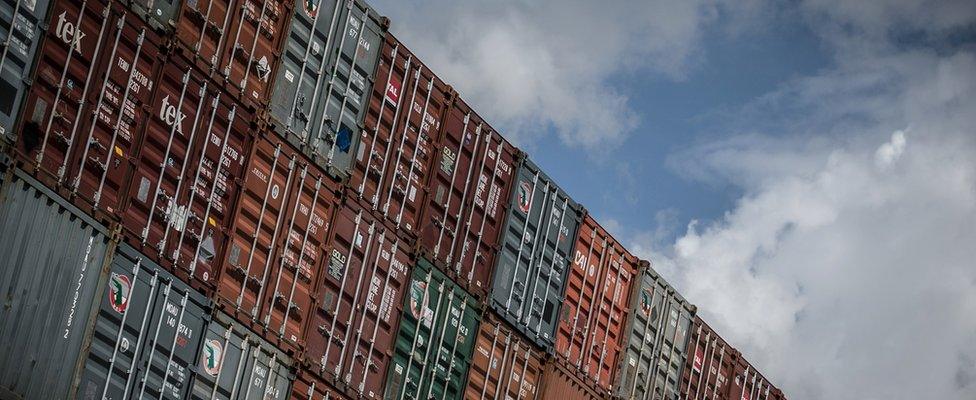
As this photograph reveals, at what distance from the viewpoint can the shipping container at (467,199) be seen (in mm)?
27484

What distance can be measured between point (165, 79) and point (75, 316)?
3803mm

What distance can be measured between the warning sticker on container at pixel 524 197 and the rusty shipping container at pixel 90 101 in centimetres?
1025

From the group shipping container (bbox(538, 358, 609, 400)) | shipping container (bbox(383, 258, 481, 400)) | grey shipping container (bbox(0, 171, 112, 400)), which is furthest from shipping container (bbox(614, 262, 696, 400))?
grey shipping container (bbox(0, 171, 112, 400))

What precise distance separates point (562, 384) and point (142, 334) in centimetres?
1185

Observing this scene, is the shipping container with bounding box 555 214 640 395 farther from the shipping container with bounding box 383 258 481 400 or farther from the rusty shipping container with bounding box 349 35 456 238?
the rusty shipping container with bounding box 349 35 456 238

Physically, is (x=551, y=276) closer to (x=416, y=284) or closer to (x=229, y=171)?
(x=416, y=284)

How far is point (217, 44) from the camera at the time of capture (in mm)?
22750

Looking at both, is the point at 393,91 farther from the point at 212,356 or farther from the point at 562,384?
the point at 562,384

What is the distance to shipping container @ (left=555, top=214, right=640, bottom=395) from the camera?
103ft

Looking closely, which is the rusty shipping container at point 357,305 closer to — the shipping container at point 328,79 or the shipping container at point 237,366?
the shipping container at point 237,366

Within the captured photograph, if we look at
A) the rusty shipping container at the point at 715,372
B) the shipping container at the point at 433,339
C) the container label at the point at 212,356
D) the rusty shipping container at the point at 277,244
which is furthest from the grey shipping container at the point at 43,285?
the rusty shipping container at the point at 715,372

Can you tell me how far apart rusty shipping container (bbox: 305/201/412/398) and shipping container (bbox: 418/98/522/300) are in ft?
3.65

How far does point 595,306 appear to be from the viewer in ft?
105

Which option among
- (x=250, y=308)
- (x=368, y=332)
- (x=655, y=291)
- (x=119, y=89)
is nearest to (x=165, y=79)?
(x=119, y=89)
